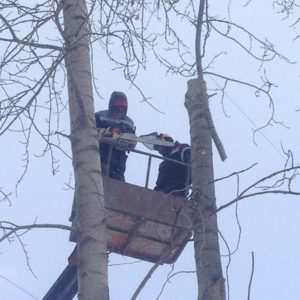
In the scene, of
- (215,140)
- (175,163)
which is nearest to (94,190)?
(215,140)

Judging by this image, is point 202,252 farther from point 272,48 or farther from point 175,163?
point 175,163

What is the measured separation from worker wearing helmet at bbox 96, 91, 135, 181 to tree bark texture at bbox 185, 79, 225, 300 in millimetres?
1268

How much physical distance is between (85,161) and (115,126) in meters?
2.23

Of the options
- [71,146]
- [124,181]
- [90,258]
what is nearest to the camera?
[90,258]

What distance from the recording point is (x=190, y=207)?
6.16m

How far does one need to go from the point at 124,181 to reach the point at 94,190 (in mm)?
1917

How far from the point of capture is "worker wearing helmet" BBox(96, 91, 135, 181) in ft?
25.3

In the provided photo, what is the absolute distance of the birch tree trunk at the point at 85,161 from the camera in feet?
17.4

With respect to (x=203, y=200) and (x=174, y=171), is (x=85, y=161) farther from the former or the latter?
(x=174, y=171)

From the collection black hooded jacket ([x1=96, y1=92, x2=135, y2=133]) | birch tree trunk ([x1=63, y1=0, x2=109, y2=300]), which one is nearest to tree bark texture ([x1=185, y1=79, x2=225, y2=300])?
birch tree trunk ([x1=63, y1=0, x2=109, y2=300])

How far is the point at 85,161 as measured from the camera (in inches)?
223

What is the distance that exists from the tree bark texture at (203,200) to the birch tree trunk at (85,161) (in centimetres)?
53

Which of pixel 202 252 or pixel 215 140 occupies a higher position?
pixel 215 140

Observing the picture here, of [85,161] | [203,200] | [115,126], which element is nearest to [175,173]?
[115,126]
